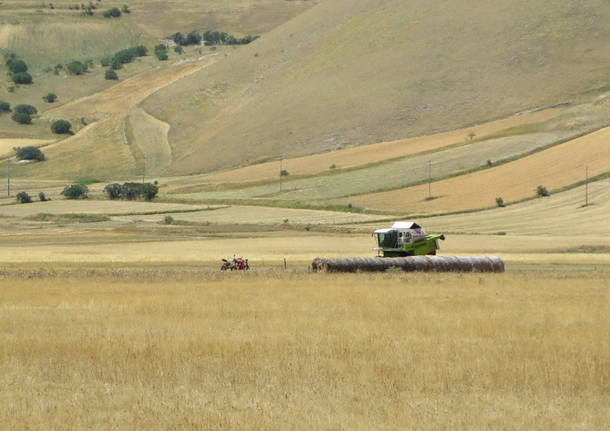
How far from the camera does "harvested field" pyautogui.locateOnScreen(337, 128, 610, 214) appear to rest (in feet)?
416

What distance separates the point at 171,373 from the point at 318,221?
92.5 meters

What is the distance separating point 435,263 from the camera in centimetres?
5669

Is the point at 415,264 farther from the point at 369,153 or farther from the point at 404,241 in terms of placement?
the point at 369,153

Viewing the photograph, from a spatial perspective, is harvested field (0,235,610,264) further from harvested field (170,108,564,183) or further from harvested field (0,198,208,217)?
harvested field (170,108,564,183)

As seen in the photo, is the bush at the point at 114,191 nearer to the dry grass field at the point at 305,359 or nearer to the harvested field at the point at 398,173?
the harvested field at the point at 398,173

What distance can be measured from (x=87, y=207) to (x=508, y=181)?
5326 centimetres

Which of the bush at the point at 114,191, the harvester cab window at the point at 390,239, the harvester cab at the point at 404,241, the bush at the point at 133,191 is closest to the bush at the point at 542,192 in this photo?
the bush at the point at 133,191

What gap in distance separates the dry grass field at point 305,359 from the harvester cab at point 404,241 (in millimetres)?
20995

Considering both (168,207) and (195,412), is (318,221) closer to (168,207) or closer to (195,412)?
(168,207)

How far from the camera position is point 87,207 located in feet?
447

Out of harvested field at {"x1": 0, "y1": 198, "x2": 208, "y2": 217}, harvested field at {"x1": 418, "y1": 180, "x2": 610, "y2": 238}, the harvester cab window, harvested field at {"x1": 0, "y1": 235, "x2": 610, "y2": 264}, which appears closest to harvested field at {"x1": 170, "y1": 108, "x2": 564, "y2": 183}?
harvested field at {"x1": 0, "y1": 198, "x2": 208, "y2": 217}

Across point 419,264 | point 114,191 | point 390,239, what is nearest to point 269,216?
point 114,191

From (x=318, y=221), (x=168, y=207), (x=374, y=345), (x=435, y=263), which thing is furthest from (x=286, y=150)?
(x=374, y=345)

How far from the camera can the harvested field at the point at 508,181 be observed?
416 feet
